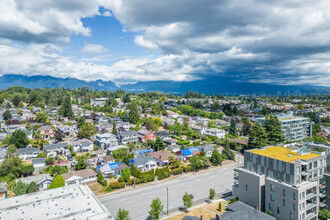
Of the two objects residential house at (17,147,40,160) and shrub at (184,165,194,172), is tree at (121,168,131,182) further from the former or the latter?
residential house at (17,147,40,160)

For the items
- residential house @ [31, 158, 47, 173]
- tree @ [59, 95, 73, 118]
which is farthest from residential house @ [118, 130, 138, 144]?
tree @ [59, 95, 73, 118]

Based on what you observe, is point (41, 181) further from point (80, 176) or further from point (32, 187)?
point (80, 176)

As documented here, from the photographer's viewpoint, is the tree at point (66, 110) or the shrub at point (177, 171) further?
the tree at point (66, 110)

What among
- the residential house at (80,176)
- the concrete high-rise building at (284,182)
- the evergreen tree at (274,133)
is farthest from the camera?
the evergreen tree at (274,133)

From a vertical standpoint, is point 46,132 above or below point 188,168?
above

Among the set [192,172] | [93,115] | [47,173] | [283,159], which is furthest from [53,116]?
[283,159]

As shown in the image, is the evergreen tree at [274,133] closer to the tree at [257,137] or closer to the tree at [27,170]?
the tree at [257,137]

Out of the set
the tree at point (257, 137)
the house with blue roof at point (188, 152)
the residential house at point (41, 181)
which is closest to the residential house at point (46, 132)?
the residential house at point (41, 181)

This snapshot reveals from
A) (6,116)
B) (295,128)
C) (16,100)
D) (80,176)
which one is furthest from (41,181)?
(16,100)
